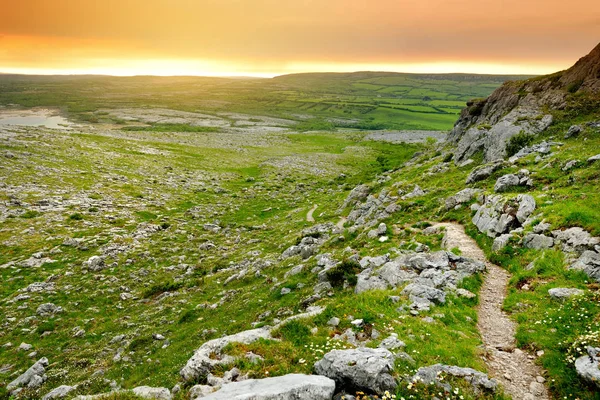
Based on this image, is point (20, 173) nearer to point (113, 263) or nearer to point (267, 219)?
point (113, 263)

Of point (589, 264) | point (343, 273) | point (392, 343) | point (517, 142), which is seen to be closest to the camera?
point (392, 343)

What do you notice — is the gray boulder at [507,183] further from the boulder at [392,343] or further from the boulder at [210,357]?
the boulder at [210,357]

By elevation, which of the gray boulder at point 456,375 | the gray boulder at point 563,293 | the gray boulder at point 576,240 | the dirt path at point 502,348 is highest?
the gray boulder at point 576,240

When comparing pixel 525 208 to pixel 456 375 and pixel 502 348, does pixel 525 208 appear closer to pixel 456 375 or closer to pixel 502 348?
pixel 502 348

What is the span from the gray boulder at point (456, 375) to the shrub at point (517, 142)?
3594 centimetres

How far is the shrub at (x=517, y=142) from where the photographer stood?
38688 mm

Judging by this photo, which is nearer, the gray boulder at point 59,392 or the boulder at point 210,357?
the boulder at point 210,357

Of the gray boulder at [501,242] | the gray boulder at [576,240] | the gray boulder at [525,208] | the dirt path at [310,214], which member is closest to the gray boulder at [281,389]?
the gray boulder at [576,240]

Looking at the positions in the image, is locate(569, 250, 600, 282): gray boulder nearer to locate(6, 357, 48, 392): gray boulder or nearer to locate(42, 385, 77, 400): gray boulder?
locate(42, 385, 77, 400): gray boulder

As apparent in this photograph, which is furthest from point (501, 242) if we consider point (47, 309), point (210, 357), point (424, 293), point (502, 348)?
point (47, 309)

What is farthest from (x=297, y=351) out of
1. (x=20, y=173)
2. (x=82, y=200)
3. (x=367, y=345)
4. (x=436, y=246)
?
(x=20, y=173)

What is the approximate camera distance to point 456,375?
34.0 ft

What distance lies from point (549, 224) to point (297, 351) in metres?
16.6

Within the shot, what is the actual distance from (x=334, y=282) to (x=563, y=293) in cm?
1138
